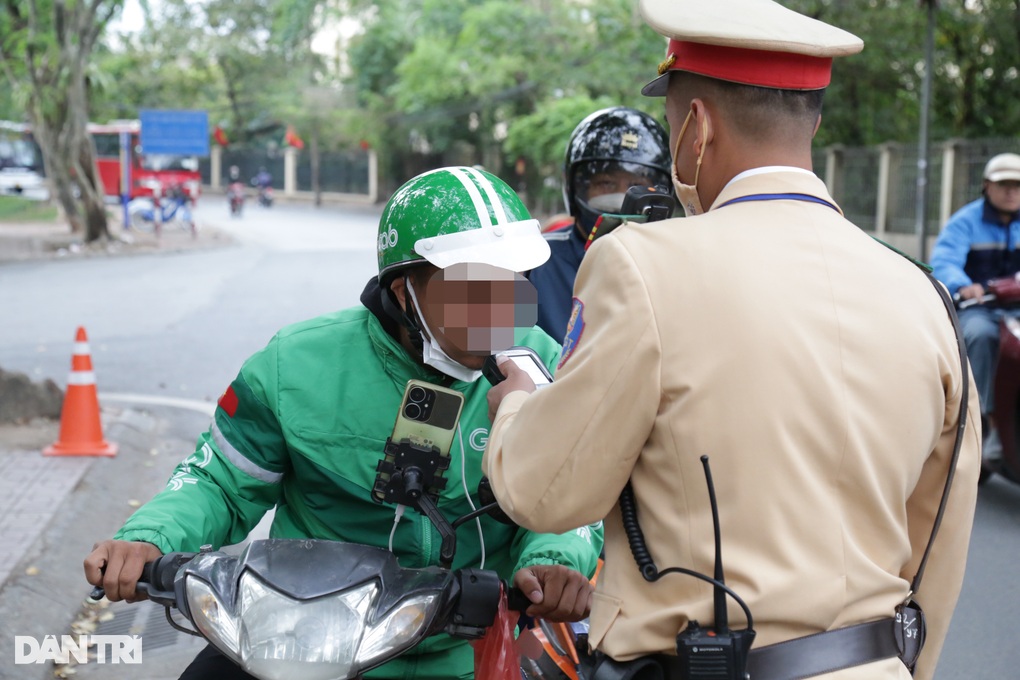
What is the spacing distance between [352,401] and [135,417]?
6390 millimetres

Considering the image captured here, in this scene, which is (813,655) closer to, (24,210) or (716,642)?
(716,642)

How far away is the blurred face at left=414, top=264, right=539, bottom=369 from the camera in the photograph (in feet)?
7.54

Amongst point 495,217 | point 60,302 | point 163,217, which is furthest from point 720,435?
point 163,217

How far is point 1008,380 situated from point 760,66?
538 centimetres

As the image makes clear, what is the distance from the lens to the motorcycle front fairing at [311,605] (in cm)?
189

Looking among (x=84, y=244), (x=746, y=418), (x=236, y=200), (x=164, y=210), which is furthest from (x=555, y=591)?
(x=236, y=200)

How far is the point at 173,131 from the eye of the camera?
3256 centimetres

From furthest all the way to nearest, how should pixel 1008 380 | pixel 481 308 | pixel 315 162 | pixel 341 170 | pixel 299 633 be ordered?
pixel 341 170 < pixel 315 162 < pixel 1008 380 < pixel 481 308 < pixel 299 633

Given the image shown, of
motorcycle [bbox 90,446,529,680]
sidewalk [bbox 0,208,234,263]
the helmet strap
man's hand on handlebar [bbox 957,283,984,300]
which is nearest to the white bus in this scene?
sidewalk [bbox 0,208,234,263]

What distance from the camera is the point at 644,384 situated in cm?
164

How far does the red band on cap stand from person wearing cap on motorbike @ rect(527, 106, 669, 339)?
8.73 feet

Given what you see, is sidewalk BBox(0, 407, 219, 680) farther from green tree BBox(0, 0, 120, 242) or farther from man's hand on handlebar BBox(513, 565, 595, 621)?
green tree BBox(0, 0, 120, 242)

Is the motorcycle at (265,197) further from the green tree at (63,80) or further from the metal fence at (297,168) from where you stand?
the green tree at (63,80)

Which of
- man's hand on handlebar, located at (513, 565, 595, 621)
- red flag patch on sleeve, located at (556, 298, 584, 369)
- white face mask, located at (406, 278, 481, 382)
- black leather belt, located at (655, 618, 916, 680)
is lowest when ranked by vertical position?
man's hand on handlebar, located at (513, 565, 595, 621)
